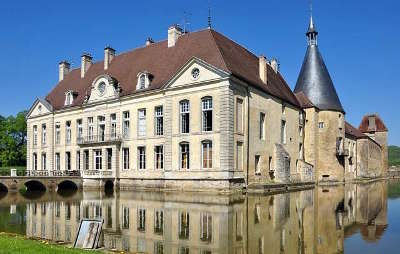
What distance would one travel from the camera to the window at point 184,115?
28.4m

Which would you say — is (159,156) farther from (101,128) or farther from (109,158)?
(101,128)

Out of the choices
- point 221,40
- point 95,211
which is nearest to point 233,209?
point 95,211

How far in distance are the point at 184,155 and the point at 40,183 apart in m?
11.7

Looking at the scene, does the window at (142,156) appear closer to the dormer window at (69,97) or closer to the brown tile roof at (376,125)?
the dormer window at (69,97)

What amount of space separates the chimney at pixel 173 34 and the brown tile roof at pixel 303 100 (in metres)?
13.3

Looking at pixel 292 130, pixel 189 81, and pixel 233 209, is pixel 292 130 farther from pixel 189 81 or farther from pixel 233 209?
pixel 233 209

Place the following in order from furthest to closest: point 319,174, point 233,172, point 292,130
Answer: point 319,174
point 292,130
point 233,172

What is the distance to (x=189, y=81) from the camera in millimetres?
A: 27984

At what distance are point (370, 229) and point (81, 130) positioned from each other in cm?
2937

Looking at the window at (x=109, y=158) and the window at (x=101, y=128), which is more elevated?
the window at (x=101, y=128)

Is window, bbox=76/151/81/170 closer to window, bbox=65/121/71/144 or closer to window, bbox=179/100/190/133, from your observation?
window, bbox=65/121/71/144

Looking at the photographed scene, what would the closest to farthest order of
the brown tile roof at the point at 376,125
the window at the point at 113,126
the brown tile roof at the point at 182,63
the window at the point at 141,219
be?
1. the window at the point at 141,219
2. the brown tile roof at the point at 182,63
3. the window at the point at 113,126
4. the brown tile roof at the point at 376,125

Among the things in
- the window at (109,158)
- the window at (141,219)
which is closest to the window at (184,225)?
the window at (141,219)

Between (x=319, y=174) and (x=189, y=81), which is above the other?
(x=189, y=81)
